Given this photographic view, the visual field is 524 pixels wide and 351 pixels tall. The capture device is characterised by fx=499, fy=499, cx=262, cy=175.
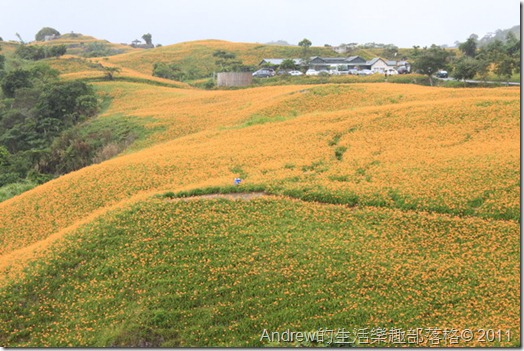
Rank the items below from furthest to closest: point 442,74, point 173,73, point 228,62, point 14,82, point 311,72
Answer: point 228,62
point 173,73
point 311,72
point 14,82
point 442,74

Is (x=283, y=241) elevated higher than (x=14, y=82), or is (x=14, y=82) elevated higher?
(x=14, y=82)

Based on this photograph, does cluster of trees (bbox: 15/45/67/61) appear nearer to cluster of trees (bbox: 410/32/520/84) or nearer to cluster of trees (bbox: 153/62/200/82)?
cluster of trees (bbox: 153/62/200/82)

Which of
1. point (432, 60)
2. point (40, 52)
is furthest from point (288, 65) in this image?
point (40, 52)

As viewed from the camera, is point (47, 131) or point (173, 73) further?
point (173, 73)

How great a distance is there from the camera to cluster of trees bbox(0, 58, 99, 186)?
4100 centimetres

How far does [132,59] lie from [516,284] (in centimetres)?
9953

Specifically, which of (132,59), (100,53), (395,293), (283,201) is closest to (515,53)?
(283,201)

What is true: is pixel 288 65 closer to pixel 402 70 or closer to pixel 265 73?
pixel 265 73

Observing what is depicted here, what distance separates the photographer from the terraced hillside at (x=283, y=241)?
15516 mm

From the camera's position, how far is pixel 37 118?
5350 cm

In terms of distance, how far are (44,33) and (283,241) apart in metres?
166

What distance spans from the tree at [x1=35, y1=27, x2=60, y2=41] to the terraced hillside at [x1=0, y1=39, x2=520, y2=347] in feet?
491

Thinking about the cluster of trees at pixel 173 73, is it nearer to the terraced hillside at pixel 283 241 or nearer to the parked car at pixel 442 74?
the parked car at pixel 442 74

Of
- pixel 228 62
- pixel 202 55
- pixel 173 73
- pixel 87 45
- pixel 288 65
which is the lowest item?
pixel 173 73
